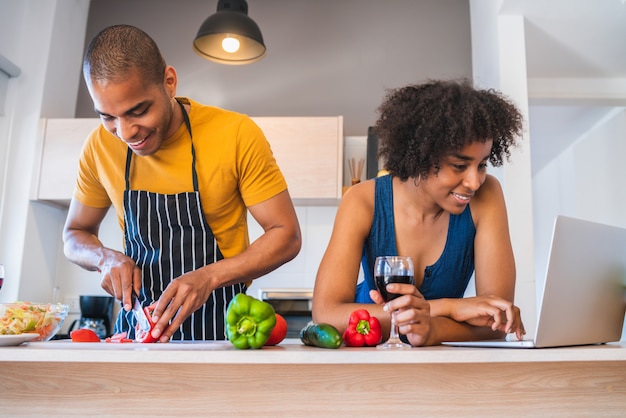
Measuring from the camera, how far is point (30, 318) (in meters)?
1.15

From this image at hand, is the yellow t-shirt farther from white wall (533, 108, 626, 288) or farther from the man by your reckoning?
white wall (533, 108, 626, 288)

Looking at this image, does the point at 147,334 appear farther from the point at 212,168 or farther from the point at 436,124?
the point at 436,124

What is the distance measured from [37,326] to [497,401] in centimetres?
89

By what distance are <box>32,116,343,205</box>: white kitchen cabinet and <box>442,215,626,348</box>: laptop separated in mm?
2290

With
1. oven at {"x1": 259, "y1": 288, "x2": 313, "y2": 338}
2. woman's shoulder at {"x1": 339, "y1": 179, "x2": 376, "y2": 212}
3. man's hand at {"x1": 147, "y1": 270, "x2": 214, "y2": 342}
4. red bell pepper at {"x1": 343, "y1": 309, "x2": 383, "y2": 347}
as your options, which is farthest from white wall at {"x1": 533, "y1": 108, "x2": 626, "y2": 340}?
man's hand at {"x1": 147, "y1": 270, "x2": 214, "y2": 342}

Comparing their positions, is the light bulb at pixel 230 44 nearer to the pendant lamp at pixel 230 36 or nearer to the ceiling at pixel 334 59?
the pendant lamp at pixel 230 36

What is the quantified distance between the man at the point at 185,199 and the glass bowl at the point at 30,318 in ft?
0.84

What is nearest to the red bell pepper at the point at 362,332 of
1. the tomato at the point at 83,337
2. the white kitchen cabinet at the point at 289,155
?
the tomato at the point at 83,337

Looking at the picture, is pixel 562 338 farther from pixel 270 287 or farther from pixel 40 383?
pixel 270 287

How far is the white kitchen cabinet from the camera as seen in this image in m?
3.41

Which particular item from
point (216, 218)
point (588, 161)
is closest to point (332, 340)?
point (216, 218)

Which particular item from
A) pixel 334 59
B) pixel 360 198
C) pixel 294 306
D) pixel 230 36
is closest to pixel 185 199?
pixel 360 198

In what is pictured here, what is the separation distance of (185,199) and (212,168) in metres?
0.11

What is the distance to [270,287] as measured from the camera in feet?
12.0
